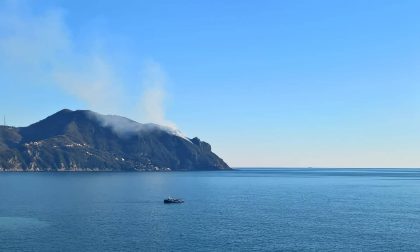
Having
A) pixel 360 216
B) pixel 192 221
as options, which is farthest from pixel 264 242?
pixel 360 216

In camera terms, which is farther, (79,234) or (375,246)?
(79,234)

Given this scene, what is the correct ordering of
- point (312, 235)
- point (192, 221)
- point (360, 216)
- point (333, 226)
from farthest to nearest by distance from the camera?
1. point (360, 216)
2. point (192, 221)
3. point (333, 226)
4. point (312, 235)

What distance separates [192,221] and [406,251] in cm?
8196

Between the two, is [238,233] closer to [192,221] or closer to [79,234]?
[192,221]

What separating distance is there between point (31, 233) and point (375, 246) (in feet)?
365

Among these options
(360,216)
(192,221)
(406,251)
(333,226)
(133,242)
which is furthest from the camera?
(360,216)

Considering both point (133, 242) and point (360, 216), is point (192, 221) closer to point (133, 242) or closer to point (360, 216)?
point (133, 242)

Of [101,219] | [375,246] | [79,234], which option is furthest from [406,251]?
[101,219]

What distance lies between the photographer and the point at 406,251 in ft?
433

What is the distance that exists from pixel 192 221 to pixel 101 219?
37366 millimetres

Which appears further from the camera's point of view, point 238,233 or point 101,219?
point 101,219

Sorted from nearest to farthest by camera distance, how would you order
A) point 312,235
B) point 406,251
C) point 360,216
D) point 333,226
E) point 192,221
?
point 406,251
point 312,235
point 333,226
point 192,221
point 360,216

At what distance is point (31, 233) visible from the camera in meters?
153

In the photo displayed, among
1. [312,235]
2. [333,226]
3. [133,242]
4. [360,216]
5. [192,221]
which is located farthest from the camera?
[360,216]
